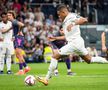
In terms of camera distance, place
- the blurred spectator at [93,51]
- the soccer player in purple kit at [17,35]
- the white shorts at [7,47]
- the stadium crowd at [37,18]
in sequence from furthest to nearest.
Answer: the stadium crowd at [37,18]
the blurred spectator at [93,51]
the white shorts at [7,47]
the soccer player in purple kit at [17,35]

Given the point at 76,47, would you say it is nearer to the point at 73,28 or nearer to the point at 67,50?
the point at 67,50

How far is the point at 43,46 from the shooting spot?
35594 mm

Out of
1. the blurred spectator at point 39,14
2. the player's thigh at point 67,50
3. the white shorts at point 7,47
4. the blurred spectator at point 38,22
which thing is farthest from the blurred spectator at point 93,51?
the player's thigh at point 67,50

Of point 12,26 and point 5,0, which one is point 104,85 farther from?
point 5,0

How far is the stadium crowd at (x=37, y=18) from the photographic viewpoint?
35125 millimetres

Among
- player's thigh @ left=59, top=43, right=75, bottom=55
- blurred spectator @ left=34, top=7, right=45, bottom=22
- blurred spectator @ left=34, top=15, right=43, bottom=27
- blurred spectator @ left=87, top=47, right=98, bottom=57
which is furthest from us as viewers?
blurred spectator @ left=34, top=7, right=45, bottom=22

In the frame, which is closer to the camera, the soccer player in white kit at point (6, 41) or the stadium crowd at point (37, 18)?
the soccer player in white kit at point (6, 41)

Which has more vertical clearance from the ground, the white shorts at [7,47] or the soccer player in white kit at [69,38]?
the soccer player in white kit at [69,38]

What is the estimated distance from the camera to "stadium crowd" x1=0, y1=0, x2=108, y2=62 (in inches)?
1383

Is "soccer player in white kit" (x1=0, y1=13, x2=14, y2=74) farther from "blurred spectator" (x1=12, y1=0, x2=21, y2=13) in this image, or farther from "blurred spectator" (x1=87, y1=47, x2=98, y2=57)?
"blurred spectator" (x1=12, y1=0, x2=21, y2=13)

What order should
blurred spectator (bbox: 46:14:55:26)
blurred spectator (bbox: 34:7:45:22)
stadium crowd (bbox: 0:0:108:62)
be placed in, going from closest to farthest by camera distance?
stadium crowd (bbox: 0:0:108:62) → blurred spectator (bbox: 34:7:45:22) → blurred spectator (bbox: 46:14:55:26)

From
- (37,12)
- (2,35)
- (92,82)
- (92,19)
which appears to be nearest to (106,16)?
(92,19)

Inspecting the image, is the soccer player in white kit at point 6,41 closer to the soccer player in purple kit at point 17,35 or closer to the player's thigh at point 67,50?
the soccer player in purple kit at point 17,35

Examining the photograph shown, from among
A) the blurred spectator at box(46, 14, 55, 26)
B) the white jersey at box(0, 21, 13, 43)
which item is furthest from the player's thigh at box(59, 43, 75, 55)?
the blurred spectator at box(46, 14, 55, 26)
